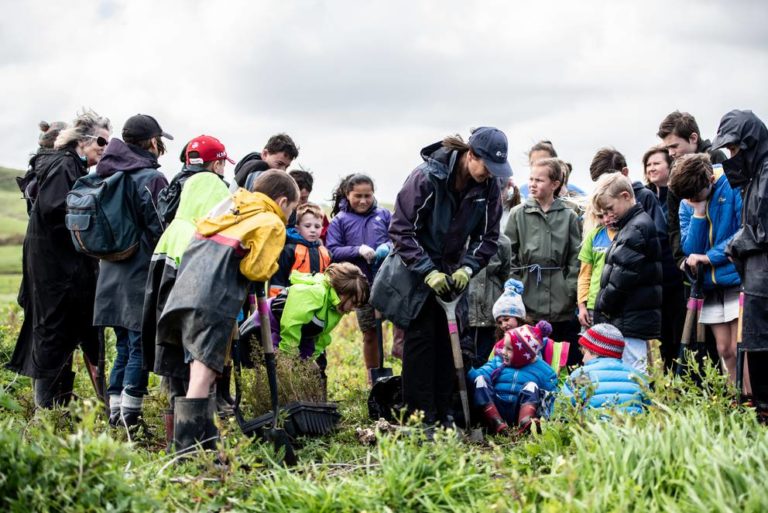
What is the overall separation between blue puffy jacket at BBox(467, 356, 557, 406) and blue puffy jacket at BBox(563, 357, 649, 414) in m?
0.74

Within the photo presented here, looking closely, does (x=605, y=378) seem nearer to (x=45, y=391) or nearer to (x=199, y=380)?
(x=199, y=380)

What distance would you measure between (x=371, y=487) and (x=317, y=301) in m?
2.70

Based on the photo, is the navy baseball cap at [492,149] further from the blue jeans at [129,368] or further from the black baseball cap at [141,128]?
the blue jeans at [129,368]

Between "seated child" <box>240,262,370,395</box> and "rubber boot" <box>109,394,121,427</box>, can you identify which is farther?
"seated child" <box>240,262,370,395</box>

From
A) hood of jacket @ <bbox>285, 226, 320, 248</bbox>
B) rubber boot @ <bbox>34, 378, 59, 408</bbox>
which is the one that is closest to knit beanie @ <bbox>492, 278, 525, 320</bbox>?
hood of jacket @ <bbox>285, 226, 320, 248</bbox>

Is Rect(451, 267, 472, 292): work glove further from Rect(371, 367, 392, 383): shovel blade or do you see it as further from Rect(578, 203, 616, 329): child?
Rect(371, 367, 392, 383): shovel blade

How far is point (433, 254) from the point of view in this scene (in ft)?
21.5

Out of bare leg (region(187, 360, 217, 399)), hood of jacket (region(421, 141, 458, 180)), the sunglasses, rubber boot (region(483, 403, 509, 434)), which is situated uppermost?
the sunglasses

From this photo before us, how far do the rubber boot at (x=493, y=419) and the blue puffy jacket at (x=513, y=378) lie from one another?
0.59 ft

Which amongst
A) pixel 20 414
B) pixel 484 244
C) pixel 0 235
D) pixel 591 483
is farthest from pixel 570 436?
pixel 0 235

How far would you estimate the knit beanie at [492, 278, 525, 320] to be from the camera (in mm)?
7195

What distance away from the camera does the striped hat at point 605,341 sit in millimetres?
6102

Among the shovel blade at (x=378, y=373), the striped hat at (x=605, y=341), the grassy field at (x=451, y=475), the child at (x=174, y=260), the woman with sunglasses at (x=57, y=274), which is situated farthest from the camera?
the shovel blade at (x=378, y=373)

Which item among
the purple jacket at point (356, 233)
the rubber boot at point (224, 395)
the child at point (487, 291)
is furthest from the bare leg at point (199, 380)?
the purple jacket at point (356, 233)
